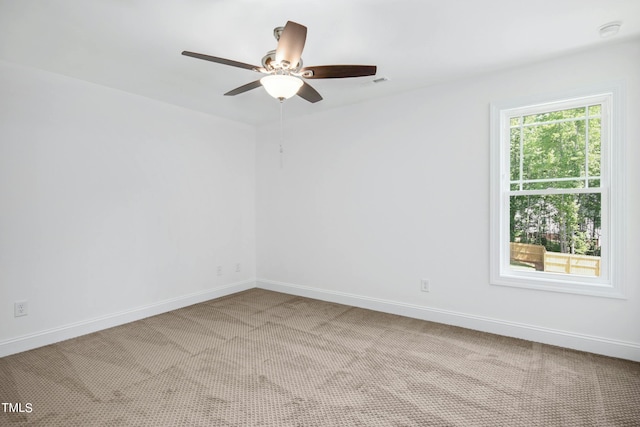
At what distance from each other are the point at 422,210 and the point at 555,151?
1326mm

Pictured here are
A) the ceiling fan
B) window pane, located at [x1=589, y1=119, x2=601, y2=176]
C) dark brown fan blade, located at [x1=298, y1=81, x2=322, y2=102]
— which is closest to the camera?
the ceiling fan

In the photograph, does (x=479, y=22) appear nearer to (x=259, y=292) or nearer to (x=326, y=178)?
(x=326, y=178)

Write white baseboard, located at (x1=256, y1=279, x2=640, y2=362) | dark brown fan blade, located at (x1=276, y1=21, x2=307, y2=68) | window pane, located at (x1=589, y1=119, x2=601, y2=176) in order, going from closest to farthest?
dark brown fan blade, located at (x1=276, y1=21, x2=307, y2=68), white baseboard, located at (x1=256, y1=279, x2=640, y2=362), window pane, located at (x1=589, y1=119, x2=601, y2=176)

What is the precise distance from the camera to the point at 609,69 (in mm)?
2768

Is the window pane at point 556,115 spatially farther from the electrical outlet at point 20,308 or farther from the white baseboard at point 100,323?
the electrical outlet at point 20,308

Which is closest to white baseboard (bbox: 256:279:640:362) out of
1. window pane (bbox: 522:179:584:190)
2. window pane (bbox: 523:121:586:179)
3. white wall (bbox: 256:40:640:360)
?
white wall (bbox: 256:40:640:360)

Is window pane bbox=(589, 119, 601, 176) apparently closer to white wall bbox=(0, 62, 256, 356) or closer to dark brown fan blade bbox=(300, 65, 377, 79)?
dark brown fan blade bbox=(300, 65, 377, 79)

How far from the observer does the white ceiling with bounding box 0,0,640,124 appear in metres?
2.18

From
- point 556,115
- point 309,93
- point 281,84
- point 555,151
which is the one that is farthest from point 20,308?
point 556,115

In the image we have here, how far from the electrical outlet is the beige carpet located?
0.35 metres

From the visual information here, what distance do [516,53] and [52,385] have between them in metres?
4.43

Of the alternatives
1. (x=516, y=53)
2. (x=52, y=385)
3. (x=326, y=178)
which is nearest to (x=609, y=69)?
(x=516, y=53)

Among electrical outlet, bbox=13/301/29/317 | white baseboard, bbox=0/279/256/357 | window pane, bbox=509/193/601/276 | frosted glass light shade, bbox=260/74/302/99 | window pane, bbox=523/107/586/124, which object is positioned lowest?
white baseboard, bbox=0/279/256/357

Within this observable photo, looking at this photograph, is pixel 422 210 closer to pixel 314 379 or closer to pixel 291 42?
pixel 314 379
